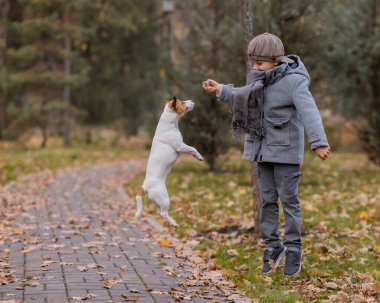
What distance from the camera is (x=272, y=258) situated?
227 inches

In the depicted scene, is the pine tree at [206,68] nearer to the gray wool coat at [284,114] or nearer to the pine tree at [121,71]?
the gray wool coat at [284,114]

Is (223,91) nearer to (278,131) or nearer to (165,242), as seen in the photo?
(278,131)

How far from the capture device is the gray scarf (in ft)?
17.4

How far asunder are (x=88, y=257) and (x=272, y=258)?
180cm

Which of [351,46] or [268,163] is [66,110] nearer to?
[351,46]

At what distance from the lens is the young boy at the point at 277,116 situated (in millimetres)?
5293

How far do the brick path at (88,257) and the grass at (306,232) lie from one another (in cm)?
53

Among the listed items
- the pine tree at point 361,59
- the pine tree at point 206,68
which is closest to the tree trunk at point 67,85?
the pine tree at point 206,68

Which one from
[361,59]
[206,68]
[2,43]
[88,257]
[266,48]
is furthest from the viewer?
[2,43]

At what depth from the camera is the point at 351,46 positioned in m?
15.7

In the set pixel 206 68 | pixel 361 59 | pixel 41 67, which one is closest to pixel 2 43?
pixel 41 67

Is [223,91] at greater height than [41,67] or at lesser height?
lesser

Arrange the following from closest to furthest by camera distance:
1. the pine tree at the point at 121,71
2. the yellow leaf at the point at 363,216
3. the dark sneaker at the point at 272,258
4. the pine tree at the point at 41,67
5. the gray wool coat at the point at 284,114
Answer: the gray wool coat at the point at 284,114
the dark sneaker at the point at 272,258
the yellow leaf at the point at 363,216
the pine tree at the point at 41,67
the pine tree at the point at 121,71

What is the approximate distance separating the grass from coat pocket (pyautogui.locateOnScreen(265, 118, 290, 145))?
1244 mm
